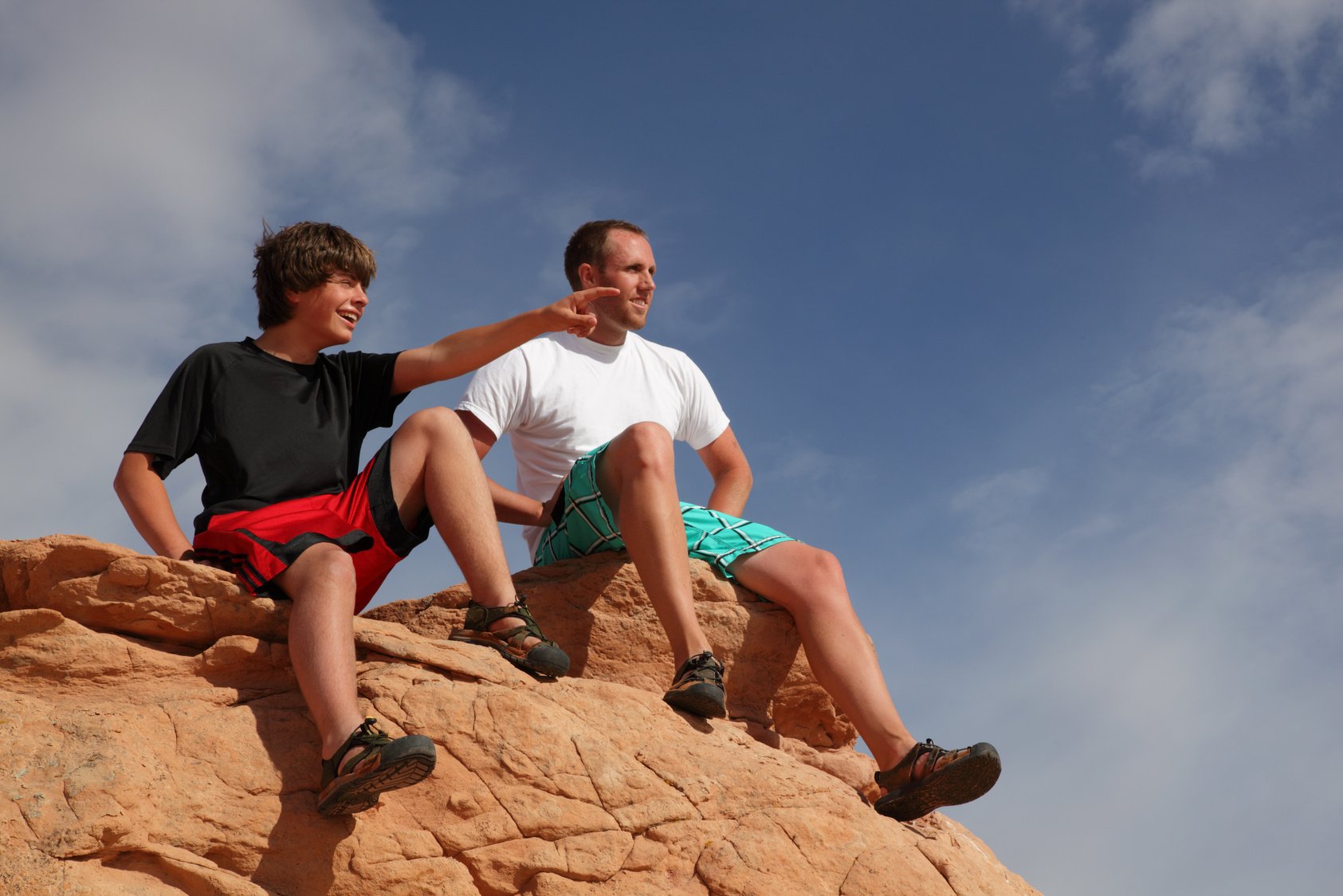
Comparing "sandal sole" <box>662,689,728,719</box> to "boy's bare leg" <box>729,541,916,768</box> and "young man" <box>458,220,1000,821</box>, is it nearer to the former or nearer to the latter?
"young man" <box>458,220,1000,821</box>

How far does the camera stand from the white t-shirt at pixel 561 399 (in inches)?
196

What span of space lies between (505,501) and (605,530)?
54 centimetres

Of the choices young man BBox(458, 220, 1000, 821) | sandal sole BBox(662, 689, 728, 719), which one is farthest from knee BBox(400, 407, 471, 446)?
sandal sole BBox(662, 689, 728, 719)

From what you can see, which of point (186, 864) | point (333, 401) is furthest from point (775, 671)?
point (186, 864)

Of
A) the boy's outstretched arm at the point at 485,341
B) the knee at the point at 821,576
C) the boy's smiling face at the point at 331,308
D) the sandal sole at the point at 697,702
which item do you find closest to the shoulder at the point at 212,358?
the boy's smiling face at the point at 331,308

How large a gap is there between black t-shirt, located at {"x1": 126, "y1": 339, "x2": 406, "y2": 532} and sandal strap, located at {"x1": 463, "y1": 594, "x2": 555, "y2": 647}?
0.69m

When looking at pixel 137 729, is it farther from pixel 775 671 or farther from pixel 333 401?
pixel 775 671

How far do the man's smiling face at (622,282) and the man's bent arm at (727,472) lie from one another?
0.65 meters

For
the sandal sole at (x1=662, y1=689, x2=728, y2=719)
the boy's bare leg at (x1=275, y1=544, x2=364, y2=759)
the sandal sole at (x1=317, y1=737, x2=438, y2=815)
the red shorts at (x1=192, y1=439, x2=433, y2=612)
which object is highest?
the red shorts at (x1=192, y1=439, x2=433, y2=612)

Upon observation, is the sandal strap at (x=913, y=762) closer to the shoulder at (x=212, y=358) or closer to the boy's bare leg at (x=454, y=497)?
the boy's bare leg at (x=454, y=497)

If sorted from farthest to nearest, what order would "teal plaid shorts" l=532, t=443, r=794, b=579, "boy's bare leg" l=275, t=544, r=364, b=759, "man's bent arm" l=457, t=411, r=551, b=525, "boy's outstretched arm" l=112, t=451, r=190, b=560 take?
"man's bent arm" l=457, t=411, r=551, b=525
"teal plaid shorts" l=532, t=443, r=794, b=579
"boy's outstretched arm" l=112, t=451, r=190, b=560
"boy's bare leg" l=275, t=544, r=364, b=759

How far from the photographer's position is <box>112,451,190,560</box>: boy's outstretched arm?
4012 mm

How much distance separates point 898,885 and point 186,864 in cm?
200

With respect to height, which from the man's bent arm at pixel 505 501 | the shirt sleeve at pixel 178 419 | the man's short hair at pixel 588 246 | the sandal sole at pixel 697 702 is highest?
the man's short hair at pixel 588 246
